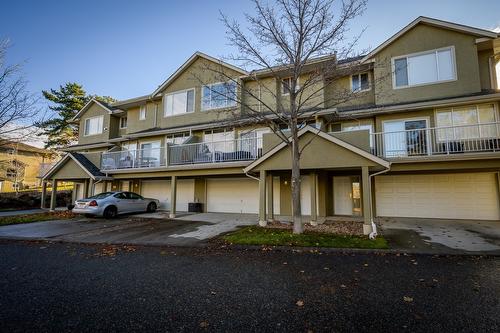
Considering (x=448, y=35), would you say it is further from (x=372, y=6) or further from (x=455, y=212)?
(x=455, y=212)

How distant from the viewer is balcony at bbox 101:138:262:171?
13867mm

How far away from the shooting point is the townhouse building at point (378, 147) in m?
11.1

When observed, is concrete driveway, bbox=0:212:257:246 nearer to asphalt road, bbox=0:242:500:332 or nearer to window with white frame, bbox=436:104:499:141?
asphalt road, bbox=0:242:500:332

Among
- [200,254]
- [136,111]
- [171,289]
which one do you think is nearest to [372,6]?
[200,254]

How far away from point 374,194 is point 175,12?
51.6 ft

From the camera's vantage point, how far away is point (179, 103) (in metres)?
19.2

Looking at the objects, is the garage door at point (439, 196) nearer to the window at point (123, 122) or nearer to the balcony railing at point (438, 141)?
the balcony railing at point (438, 141)

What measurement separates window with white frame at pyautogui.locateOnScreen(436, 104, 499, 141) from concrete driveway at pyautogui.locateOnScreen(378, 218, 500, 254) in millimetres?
4097

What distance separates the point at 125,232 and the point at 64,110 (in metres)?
34.2

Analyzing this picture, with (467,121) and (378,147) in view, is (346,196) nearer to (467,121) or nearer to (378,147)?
(378,147)

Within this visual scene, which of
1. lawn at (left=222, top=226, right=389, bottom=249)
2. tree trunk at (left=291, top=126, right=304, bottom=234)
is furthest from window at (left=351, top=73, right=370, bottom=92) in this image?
lawn at (left=222, top=226, right=389, bottom=249)

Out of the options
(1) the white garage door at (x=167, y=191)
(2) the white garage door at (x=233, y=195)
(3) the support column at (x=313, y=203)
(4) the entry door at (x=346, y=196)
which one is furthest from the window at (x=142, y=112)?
(4) the entry door at (x=346, y=196)

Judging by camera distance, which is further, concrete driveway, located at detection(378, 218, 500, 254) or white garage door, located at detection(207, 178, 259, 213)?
white garage door, located at detection(207, 178, 259, 213)

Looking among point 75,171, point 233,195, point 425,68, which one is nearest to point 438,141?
point 425,68
